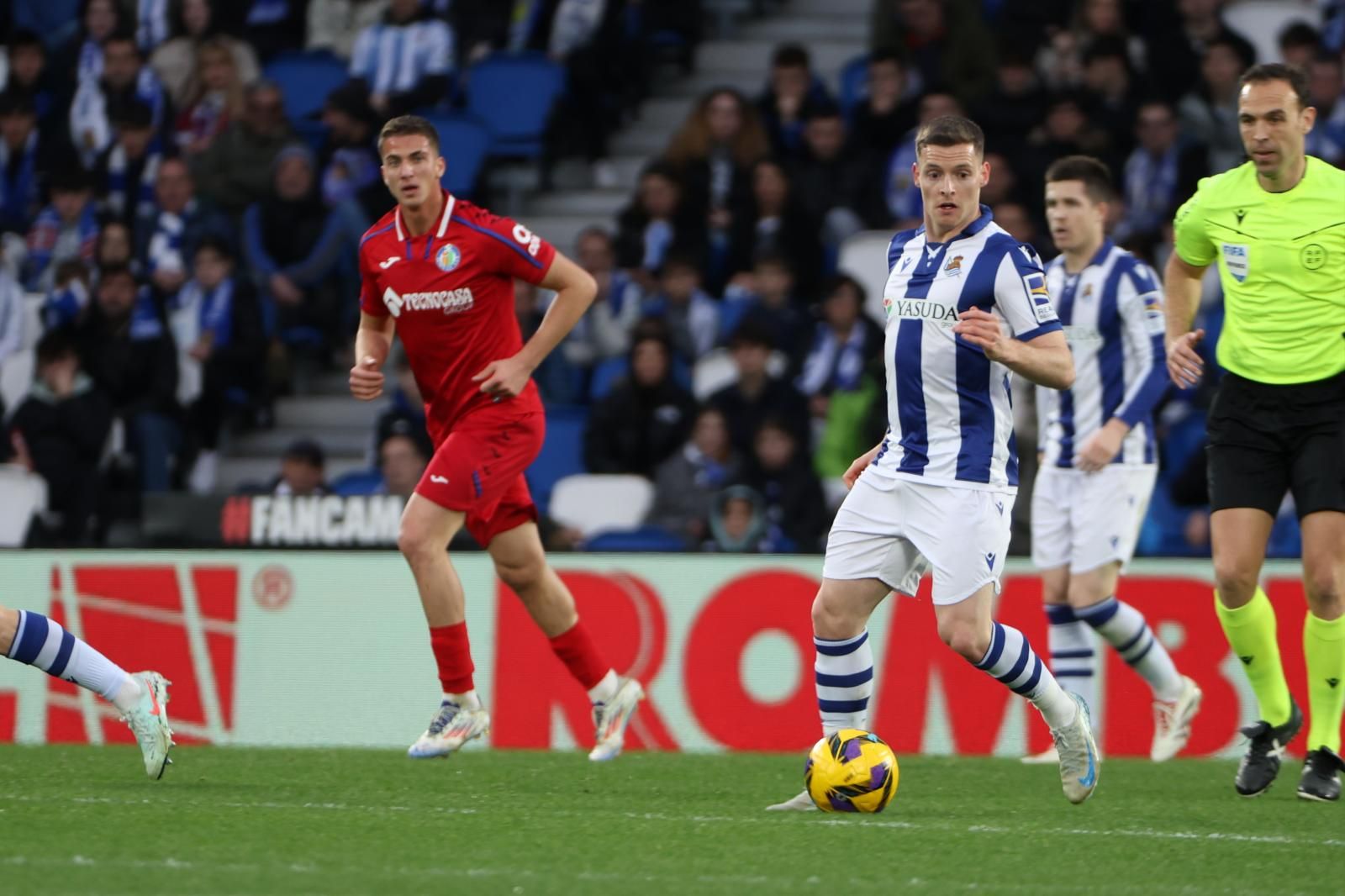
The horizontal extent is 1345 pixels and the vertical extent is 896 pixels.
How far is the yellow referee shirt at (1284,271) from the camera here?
23.3 ft

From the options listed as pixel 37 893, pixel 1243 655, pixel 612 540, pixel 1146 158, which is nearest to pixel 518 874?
pixel 37 893

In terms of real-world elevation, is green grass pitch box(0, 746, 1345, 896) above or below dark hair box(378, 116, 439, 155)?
below

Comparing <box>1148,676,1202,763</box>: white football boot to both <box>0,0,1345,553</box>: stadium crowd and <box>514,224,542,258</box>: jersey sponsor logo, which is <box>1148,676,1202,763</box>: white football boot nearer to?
<box>0,0,1345,553</box>: stadium crowd

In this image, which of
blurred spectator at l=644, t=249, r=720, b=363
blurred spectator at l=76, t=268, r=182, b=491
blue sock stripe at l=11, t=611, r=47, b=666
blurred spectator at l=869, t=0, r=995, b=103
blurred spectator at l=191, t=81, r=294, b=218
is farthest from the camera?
blurred spectator at l=191, t=81, r=294, b=218

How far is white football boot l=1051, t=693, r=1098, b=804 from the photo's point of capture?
22.1 feet

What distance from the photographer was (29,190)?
15.9 m

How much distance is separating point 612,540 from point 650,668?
4.61 ft

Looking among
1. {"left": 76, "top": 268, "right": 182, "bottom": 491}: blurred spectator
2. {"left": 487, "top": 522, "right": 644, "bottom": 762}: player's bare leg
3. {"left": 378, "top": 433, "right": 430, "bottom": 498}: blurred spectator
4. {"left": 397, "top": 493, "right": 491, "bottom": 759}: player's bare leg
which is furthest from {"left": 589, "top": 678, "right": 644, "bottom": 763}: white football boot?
{"left": 76, "top": 268, "right": 182, "bottom": 491}: blurred spectator

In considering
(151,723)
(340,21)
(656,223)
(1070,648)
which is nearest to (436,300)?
(151,723)

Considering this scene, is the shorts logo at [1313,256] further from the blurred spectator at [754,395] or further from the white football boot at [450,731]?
the blurred spectator at [754,395]

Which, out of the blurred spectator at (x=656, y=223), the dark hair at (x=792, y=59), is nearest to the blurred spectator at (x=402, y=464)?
the blurred spectator at (x=656, y=223)

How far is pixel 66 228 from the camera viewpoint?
15.1 meters

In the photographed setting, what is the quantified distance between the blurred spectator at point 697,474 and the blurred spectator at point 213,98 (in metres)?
5.51

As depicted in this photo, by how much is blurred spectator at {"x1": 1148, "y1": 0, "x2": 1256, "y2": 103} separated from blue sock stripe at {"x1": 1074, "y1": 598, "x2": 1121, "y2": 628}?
5.54 meters
